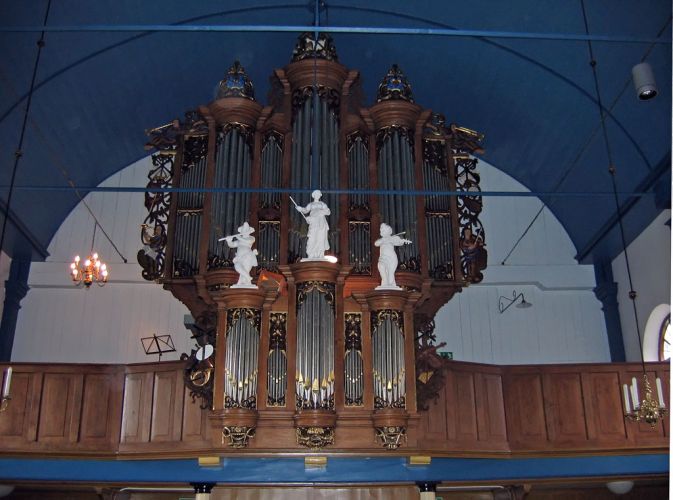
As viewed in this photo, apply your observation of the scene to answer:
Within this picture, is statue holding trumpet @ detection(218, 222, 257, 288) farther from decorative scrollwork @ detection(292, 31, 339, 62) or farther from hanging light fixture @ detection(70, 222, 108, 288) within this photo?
hanging light fixture @ detection(70, 222, 108, 288)

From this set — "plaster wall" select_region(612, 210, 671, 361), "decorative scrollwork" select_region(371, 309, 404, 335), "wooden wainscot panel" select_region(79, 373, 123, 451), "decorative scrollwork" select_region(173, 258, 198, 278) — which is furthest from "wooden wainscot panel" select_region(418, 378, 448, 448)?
"plaster wall" select_region(612, 210, 671, 361)

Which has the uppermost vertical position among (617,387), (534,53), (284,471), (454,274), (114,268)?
(534,53)

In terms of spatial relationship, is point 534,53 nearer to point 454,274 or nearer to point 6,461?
point 454,274

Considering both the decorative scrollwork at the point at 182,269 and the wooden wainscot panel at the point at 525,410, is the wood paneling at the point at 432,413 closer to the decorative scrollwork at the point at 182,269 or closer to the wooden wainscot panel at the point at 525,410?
the wooden wainscot panel at the point at 525,410

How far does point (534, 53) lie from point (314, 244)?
6080 mm

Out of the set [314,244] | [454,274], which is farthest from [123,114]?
[454,274]

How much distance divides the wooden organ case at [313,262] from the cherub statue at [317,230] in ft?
0.91

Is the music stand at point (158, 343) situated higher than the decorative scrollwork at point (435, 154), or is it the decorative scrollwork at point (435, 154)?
the decorative scrollwork at point (435, 154)

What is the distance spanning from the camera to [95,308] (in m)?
18.1

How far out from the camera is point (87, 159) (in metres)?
17.8

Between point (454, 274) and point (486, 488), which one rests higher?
point (454, 274)

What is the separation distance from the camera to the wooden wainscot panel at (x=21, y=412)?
1253cm

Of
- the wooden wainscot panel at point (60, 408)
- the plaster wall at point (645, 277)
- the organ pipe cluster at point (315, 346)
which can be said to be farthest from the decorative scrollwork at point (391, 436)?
the plaster wall at point (645, 277)

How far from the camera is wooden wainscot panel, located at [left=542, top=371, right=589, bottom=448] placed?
13.0 meters
